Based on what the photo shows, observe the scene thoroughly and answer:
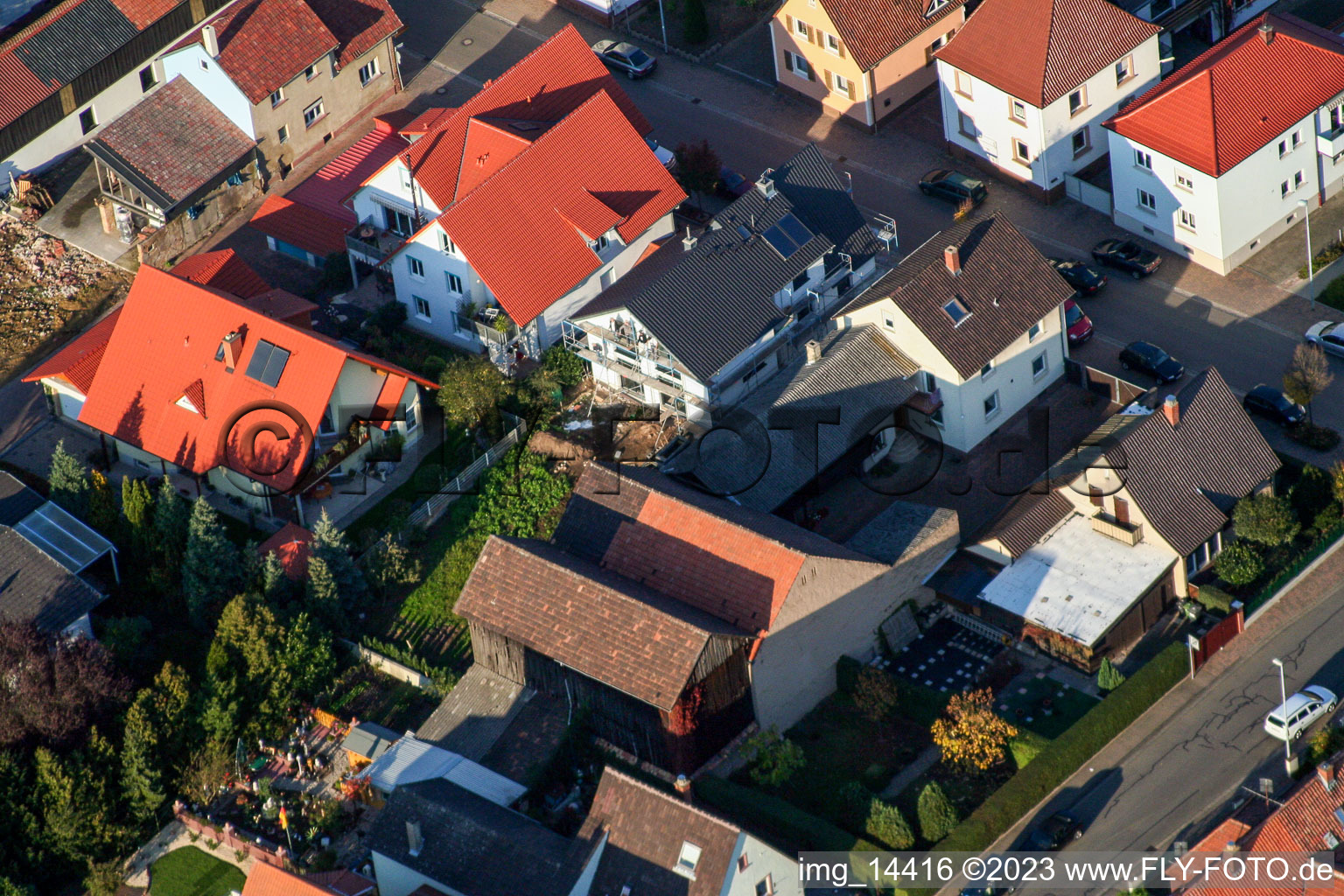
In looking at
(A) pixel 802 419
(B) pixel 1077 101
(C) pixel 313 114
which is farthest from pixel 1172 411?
(C) pixel 313 114

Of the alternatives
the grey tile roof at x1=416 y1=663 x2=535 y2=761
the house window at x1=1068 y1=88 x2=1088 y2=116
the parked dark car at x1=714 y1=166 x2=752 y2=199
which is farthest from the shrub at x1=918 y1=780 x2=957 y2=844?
the house window at x1=1068 y1=88 x2=1088 y2=116

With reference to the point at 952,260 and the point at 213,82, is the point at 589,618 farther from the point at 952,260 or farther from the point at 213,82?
the point at 213,82

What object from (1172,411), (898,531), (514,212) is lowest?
(898,531)

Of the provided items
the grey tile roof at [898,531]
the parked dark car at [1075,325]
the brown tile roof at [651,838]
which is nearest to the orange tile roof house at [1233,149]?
the parked dark car at [1075,325]

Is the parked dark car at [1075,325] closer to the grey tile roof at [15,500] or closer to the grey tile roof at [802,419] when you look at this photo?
the grey tile roof at [802,419]

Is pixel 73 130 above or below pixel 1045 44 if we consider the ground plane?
above

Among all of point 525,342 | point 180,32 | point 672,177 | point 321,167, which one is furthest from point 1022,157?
point 180,32

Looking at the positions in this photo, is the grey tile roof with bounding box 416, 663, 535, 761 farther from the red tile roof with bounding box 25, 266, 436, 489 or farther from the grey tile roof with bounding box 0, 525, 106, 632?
the grey tile roof with bounding box 0, 525, 106, 632

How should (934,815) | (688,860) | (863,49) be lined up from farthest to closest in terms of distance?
1. (863,49)
2. (934,815)
3. (688,860)
